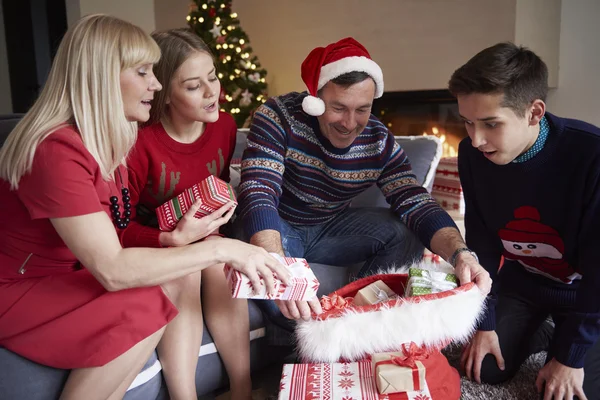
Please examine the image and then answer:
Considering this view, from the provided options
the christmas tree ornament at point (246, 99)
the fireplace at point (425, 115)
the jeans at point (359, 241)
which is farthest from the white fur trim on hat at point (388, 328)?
the christmas tree ornament at point (246, 99)

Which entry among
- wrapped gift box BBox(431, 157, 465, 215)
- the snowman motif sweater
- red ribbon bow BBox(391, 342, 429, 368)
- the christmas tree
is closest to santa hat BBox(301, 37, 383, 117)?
the snowman motif sweater

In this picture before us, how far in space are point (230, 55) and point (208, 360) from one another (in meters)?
3.88

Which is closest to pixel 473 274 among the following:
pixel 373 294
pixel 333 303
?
pixel 373 294

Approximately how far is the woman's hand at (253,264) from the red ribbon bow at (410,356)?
1.02 ft

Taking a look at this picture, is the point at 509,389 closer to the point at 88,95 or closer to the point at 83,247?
the point at 83,247

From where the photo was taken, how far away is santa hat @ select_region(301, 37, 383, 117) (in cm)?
162

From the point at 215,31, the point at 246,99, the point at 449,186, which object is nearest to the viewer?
the point at 449,186

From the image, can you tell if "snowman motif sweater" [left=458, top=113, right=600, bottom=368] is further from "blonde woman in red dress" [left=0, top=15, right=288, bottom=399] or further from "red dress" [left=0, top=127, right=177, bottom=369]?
"red dress" [left=0, top=127, right=177, bottom=369]

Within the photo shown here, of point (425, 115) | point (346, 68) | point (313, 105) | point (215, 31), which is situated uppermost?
point (215, 31)

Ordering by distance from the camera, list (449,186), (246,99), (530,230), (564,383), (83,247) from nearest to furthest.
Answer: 1. (83,247)
2. (564,383)
3. (530,230)
4. (449,186)
5. (246,99)

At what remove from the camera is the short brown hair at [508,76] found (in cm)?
137

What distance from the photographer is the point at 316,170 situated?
1.78 m

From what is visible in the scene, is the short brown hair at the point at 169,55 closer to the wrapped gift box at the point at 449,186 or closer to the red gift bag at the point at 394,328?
the red gift bag at the point at 394,328

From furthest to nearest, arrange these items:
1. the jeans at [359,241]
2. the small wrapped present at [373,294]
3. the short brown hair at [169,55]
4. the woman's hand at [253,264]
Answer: the jeans at [359,241] < the short brown hair at [169,55] < the small wrapped present at [373,294] < the woman's hand at [253,264]
